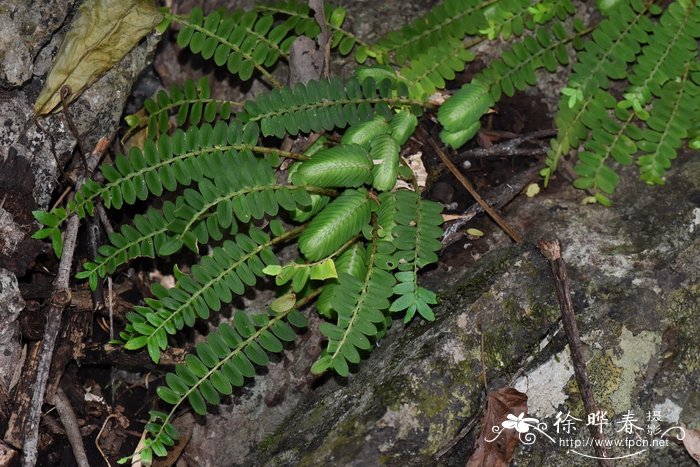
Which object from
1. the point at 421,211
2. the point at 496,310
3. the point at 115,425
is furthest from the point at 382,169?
the point at 115,425

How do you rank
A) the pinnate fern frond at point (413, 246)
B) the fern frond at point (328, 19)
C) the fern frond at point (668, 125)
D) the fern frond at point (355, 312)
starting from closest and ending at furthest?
the fern frond at point (355, 312) < the pinnate fern frond at point (413, 246) < the fern frond at point (668, 125) < the fern frond at point (328, 19)

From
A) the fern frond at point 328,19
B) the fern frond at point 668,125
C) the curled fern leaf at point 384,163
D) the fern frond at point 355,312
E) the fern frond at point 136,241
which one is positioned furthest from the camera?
the fern frond at point 328,19

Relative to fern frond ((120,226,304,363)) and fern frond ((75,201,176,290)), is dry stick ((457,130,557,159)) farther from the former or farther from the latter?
fern frond ((75,201,176,290))

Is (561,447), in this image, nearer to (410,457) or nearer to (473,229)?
(410,457)

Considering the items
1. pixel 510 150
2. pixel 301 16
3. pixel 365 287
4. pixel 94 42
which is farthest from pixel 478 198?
pixel 94 42

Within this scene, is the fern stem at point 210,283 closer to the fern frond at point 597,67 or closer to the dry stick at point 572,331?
the dry stick at point 572,331

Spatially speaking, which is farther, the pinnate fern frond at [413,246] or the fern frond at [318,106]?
the fern frond at [318,106]

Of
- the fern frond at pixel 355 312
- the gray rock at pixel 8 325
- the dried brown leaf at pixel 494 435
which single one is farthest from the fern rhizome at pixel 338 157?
the dried brown leaf at pixel 494 435
